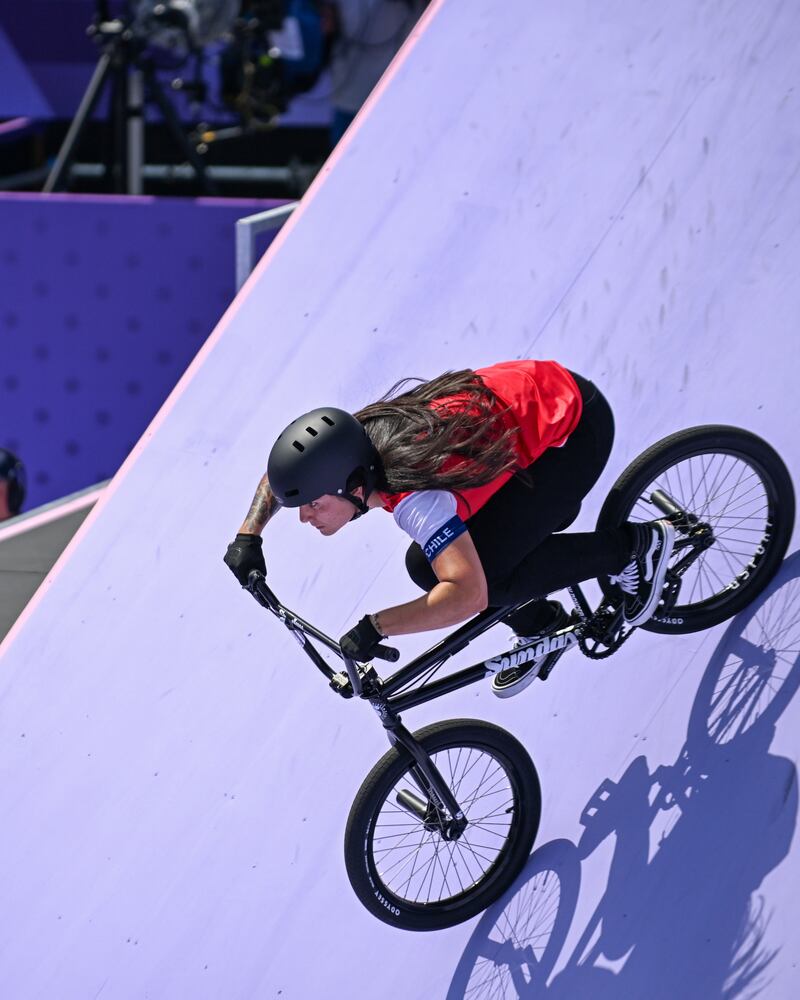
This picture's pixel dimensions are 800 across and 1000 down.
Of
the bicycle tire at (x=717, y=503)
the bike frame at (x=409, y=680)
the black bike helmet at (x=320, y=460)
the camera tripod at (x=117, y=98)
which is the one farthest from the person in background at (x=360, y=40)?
the black bike helmet at (x=320, y=460)

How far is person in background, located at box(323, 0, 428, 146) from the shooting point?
10859 millimetres

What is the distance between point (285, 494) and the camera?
8.07 ft

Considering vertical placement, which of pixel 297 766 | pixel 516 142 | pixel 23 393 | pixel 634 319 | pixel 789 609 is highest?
pixel 516 142

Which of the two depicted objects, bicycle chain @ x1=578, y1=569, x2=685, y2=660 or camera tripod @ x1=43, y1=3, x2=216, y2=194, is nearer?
bicycle chain @ x1=578, y1=569, x2=685, y2=660

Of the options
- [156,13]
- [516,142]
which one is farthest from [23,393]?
[516,142]

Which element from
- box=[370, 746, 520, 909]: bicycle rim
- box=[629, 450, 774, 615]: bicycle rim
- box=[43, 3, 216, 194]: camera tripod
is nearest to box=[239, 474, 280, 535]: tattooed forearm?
box=[370, 746, 520, 909]: bicycle rim

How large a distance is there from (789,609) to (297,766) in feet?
4.82

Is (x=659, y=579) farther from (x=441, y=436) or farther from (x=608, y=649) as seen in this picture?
(x=441, y=436)

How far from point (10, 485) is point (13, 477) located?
44 millimetres

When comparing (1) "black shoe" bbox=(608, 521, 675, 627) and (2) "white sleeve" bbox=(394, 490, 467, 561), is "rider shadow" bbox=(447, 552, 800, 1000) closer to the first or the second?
(1) "black shoe" bbox=(608, 521, 675, 627)

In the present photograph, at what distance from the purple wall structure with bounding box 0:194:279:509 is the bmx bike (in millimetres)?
4049

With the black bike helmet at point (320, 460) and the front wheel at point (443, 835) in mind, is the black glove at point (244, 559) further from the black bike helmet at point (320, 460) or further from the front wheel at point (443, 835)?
the front wheel at point (443, 835)

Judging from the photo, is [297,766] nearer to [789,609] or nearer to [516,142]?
[789,609]

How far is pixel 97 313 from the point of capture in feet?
22.8
